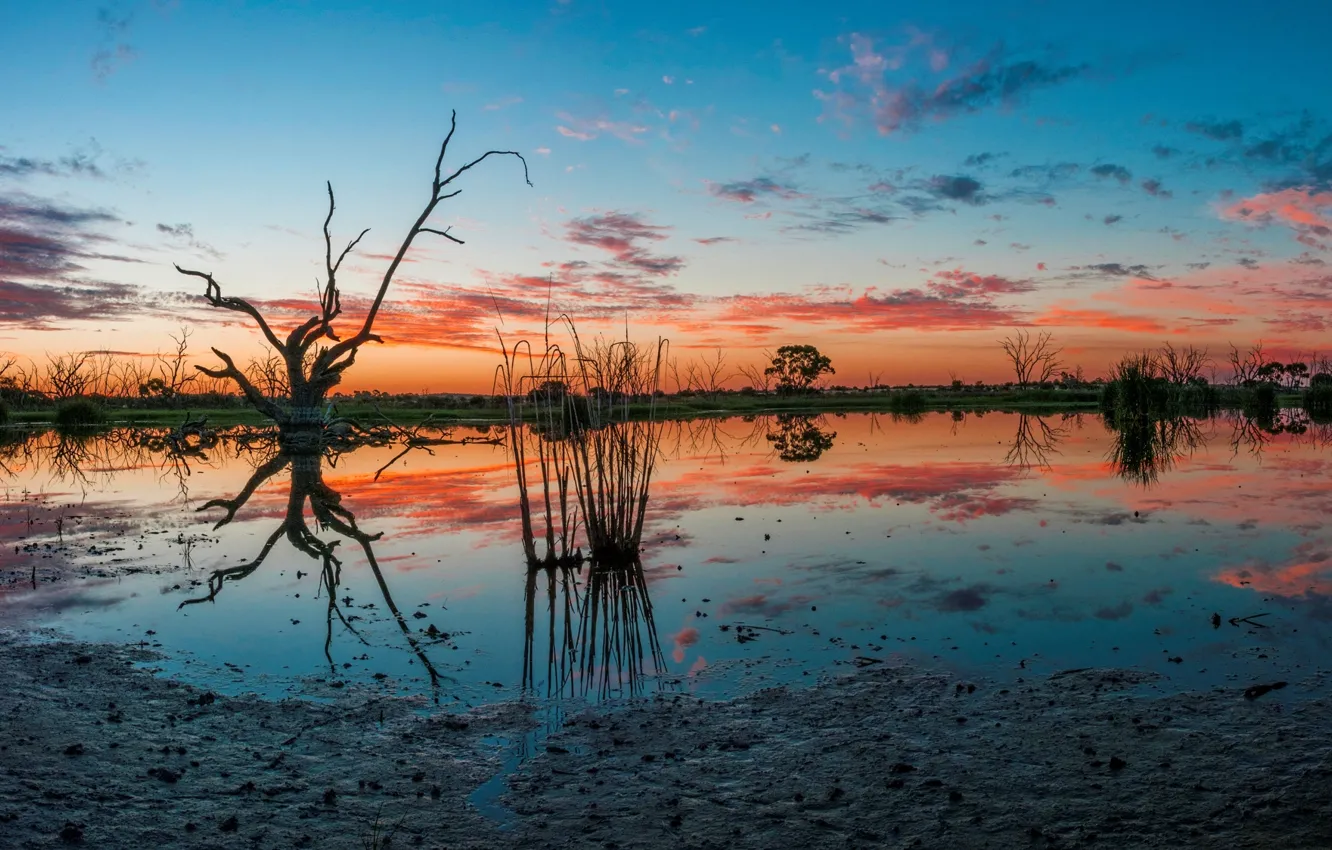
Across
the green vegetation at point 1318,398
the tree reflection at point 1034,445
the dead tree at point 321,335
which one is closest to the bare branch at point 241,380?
the dead tree at point 321,335

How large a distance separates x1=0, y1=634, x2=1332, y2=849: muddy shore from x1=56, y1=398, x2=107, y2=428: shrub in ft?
153

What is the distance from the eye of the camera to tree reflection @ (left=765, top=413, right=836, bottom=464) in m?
22.8

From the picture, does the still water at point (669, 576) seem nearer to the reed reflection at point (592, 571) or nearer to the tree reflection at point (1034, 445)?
the reed reflection at point (592, 571)

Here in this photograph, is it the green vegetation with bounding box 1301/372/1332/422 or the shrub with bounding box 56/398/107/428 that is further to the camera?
the green vegetation with bounding box 1301/372/1332/422

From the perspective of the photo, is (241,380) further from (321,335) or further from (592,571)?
(592,571)

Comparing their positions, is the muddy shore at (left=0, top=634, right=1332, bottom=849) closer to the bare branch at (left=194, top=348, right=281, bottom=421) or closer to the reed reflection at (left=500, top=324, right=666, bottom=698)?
the reed reflection at (left=500, top=324, right=666, bottom=698)

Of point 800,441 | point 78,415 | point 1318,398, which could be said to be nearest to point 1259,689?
point 800,441

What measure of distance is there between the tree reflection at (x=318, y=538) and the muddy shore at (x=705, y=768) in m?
1.24

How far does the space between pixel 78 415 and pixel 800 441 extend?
128 feet

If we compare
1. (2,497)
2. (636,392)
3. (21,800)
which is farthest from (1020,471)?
(2,497)

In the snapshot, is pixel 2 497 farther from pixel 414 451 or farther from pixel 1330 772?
pixel 1330 772

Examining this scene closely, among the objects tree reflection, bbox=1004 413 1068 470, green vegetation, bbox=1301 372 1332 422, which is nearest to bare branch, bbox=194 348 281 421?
tree reflection, bbox=1004 413 1068 470

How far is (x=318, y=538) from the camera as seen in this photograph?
10.9 m

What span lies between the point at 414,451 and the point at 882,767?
81.2ft
